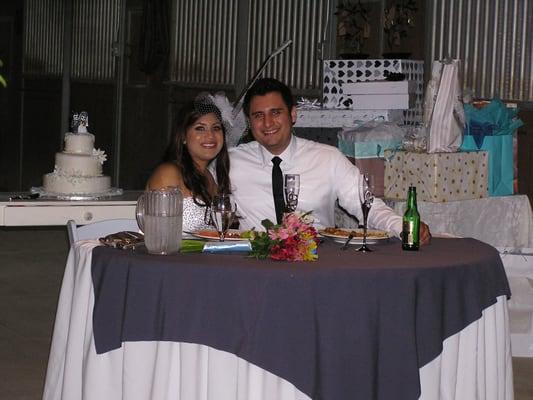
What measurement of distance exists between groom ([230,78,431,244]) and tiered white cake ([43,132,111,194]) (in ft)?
3.14

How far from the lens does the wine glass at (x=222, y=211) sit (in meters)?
3.13

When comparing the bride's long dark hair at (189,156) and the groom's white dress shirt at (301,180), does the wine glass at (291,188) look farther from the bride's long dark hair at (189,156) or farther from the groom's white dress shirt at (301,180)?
the groom's white dress shirt at (301,180)

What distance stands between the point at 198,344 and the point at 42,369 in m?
2.24

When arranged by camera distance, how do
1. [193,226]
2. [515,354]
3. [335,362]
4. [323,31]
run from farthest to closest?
1. [323,31]
2. [515,354]
3. [193,226]
4. [335,362]

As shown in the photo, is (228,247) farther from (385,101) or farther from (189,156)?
(385,101)

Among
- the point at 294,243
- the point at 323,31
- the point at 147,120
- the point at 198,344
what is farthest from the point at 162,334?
the point at 147,120

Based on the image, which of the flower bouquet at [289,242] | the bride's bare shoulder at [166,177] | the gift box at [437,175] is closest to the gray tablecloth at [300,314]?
the flower bouquet at [289,242]

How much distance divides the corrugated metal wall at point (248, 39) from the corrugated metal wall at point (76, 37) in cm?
109

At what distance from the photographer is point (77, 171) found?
16.1 feet

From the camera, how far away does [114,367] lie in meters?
2.94

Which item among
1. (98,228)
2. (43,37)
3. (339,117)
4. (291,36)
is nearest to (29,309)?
(339,117)

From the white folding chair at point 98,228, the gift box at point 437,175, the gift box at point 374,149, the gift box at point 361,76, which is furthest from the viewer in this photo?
the gift box at point 361,76

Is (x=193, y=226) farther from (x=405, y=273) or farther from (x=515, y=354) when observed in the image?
(x=515, y=354)

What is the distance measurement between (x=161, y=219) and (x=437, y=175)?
8.54ft
